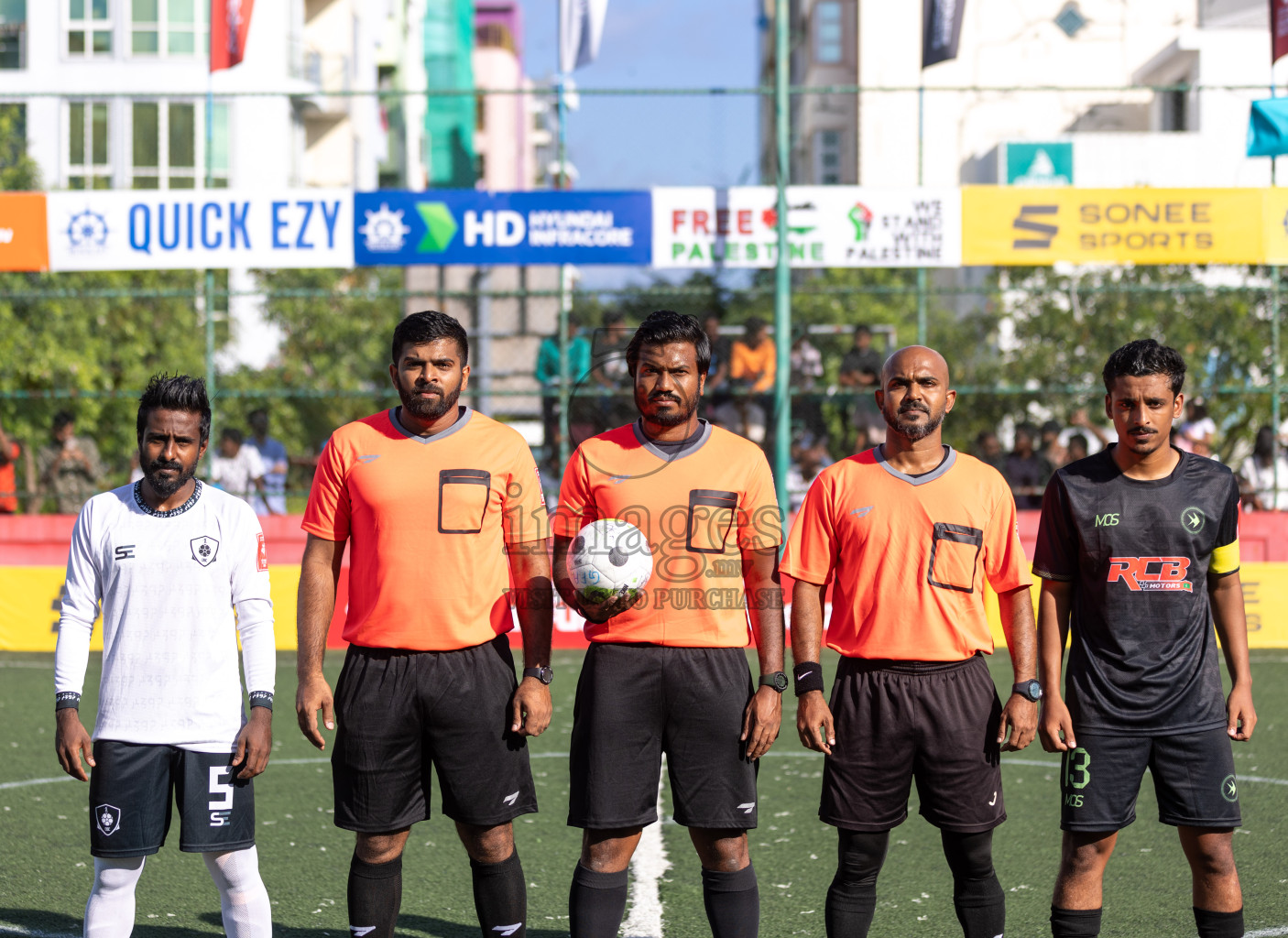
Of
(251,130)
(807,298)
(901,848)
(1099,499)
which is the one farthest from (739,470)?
(251,130)

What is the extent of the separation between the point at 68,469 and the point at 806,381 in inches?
299

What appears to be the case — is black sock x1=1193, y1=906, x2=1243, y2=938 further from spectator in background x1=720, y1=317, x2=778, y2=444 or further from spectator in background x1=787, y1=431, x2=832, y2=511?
spectator in background x1=787, y1=431, x2=832, y2=511

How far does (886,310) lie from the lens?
73.0 ft

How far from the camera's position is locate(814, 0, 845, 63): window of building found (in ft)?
137

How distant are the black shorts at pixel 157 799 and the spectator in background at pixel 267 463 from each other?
941 cm

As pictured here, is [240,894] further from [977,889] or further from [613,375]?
[613,375]

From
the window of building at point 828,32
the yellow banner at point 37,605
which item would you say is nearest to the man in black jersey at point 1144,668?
the yellow banner at point 37,605

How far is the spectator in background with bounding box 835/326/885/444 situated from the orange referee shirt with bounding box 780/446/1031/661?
870 centimetres

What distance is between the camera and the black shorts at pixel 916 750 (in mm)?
3932

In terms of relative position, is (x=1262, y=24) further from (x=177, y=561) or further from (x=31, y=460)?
(x=177, y=561)

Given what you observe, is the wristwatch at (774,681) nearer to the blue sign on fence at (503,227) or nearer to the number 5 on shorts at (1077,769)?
the number 5 on shorts at (1077,769)

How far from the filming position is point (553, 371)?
12844 mm

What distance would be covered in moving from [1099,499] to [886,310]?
61.1 feet

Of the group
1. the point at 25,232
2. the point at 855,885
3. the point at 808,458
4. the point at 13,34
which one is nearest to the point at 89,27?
the point at 13,34
